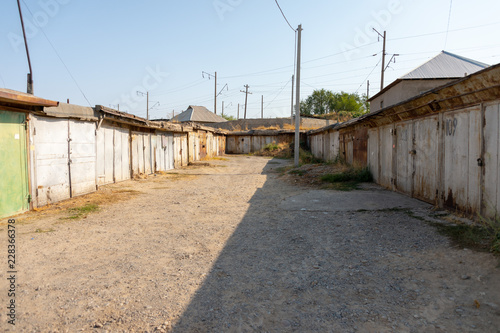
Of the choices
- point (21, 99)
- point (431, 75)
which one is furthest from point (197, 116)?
point (21, 99)

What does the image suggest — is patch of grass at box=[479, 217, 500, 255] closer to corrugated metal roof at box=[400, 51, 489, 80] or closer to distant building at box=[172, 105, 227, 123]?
corrugated metal roof at box=[400, 51, 489, 80]

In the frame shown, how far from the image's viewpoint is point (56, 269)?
3.79m

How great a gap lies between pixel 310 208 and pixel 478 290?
4.23 m

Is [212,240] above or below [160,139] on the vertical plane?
below

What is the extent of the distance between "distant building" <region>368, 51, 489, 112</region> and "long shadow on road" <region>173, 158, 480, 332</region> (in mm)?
13145

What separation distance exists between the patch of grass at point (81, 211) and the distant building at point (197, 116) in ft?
103

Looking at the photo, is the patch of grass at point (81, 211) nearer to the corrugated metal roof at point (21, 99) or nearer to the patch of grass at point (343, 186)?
the corrugated metal roof at point (21, 99)

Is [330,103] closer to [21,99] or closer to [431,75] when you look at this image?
[431,75]

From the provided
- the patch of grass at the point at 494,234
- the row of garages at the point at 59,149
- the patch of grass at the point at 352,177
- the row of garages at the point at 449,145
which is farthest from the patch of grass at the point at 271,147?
the patch of grass at the point at 494,234

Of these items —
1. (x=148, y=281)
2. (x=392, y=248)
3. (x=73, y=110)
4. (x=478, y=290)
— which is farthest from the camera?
(x=73, y=110)

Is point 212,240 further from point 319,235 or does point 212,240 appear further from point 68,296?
point 68,296

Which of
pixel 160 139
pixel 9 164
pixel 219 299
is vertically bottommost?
pixel 219 299

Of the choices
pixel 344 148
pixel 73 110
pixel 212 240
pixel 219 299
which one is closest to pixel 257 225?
pixel 212 240

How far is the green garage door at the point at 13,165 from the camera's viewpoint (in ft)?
20.1
